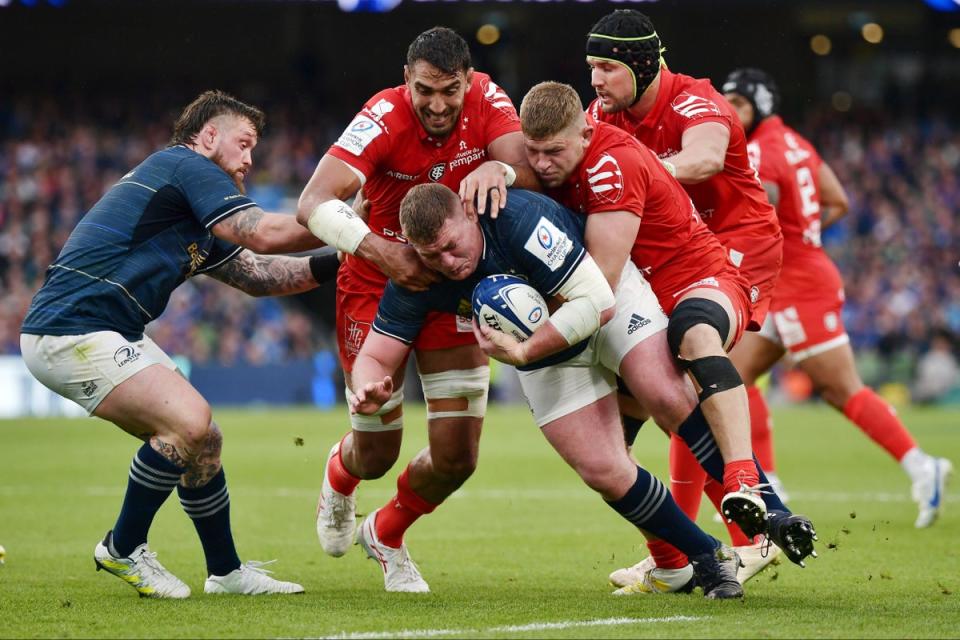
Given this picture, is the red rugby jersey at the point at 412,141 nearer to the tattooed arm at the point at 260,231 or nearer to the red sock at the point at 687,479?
the tattooed arm at the point at 260,231

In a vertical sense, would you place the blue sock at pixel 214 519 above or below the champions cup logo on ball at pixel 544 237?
below

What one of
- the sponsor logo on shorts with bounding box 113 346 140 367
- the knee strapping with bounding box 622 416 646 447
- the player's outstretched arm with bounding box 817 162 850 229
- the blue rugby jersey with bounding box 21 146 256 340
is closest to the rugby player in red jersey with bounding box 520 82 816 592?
the knee strapping with bounding box 622 416 646 447

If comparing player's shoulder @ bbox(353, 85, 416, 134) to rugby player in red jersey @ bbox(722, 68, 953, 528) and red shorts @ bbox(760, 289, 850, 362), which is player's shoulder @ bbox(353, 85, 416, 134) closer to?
rugby player in red jersey @ bbox(722, 68, 953, 528)

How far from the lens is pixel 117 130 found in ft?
107

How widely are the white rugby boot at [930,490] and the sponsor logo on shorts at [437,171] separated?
4.82 m

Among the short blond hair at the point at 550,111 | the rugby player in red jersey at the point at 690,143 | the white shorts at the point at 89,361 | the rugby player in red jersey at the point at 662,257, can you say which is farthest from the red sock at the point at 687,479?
the white shorts at the point at 89,361

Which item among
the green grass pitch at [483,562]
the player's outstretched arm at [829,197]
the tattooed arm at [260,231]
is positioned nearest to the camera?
the green grass pitch at [483,562]

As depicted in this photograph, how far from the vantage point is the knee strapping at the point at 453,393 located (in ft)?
23.3

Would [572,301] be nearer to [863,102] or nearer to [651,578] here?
[651,578]

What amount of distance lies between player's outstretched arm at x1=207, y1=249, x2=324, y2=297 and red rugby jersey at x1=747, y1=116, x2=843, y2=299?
417 cm

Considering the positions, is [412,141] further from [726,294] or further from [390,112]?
[726,294]

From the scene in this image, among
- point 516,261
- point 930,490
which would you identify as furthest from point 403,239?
point 930,490

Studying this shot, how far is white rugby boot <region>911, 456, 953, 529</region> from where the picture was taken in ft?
31.4

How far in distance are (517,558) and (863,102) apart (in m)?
30.9
